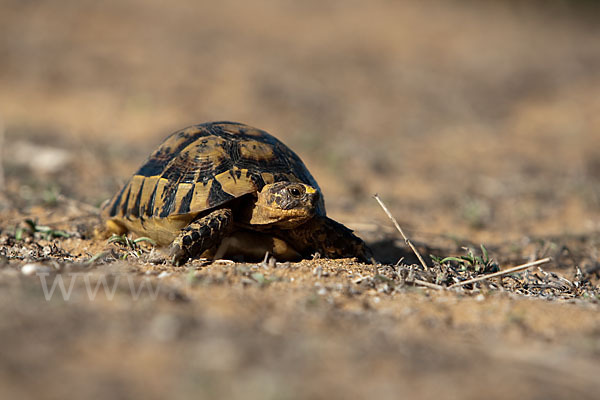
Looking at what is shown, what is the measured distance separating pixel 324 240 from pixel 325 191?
3.62 m

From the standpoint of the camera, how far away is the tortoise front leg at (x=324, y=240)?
3883 mm

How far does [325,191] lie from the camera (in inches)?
295

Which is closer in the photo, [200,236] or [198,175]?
[200,236]

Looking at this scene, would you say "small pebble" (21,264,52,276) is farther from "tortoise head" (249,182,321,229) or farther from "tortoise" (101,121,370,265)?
"tortoise head" (249,182,321,229)

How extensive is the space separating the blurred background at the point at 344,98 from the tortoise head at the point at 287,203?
6.14 feet

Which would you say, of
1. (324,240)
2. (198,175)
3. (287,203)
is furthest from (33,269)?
(324,240)

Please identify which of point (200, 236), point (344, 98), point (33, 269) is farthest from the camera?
point (344, 98)

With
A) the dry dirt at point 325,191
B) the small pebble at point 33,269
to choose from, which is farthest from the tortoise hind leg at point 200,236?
the small pebble at point 33,269

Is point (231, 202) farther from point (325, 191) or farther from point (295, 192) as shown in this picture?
point (325, 191)

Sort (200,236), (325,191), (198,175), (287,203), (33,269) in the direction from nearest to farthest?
(33,269), (200,236), (287,203), (198,175), (325,191)

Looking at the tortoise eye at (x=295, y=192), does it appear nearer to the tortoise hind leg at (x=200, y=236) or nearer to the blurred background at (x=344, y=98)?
the tortoise hind leg at (x=200, y=236)

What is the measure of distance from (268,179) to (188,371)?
6.90ft

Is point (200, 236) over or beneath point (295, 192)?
beneath

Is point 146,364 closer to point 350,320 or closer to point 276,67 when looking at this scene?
point 350,320
